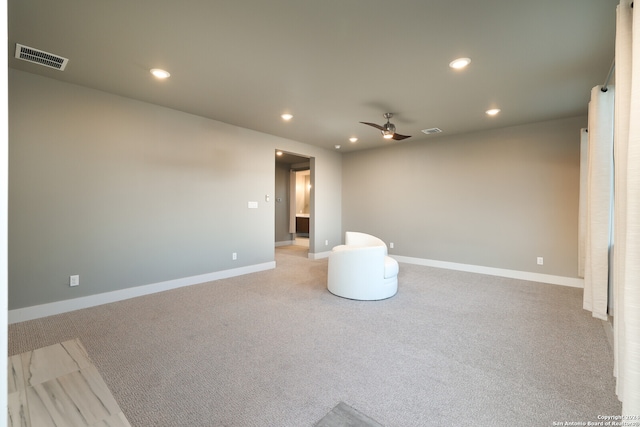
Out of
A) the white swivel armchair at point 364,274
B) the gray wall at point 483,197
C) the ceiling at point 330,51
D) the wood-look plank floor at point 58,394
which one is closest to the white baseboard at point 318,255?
the gray wall at point 483,197

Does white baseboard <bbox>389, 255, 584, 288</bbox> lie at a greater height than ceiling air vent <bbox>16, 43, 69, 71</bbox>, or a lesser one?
lesser

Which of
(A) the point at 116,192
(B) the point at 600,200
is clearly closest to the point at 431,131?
(B) the point at 600,200

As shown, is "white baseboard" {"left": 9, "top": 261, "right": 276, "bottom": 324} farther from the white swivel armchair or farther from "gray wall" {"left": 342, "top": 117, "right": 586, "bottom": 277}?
"gray wall" {"left": 342, "top": 117, "right": 586, "bottom": 277}

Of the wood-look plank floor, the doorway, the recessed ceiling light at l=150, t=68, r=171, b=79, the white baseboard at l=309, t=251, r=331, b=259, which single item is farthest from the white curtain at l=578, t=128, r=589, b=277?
the doorway

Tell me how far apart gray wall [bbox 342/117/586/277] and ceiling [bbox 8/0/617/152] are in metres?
0.84

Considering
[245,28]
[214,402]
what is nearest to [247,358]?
[214,402]

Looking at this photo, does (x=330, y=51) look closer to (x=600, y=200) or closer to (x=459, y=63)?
(x=459, y=63)

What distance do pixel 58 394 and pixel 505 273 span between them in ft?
19.4

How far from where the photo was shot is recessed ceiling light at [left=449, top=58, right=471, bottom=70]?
274 centimetres

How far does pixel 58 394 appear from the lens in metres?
1.00

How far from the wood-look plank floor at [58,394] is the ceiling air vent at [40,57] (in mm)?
2892

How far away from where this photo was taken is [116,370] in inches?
85.1

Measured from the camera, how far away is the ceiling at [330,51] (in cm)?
208

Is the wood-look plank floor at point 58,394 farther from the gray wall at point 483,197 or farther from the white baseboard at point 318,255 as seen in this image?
the gray wall at point 483,197
